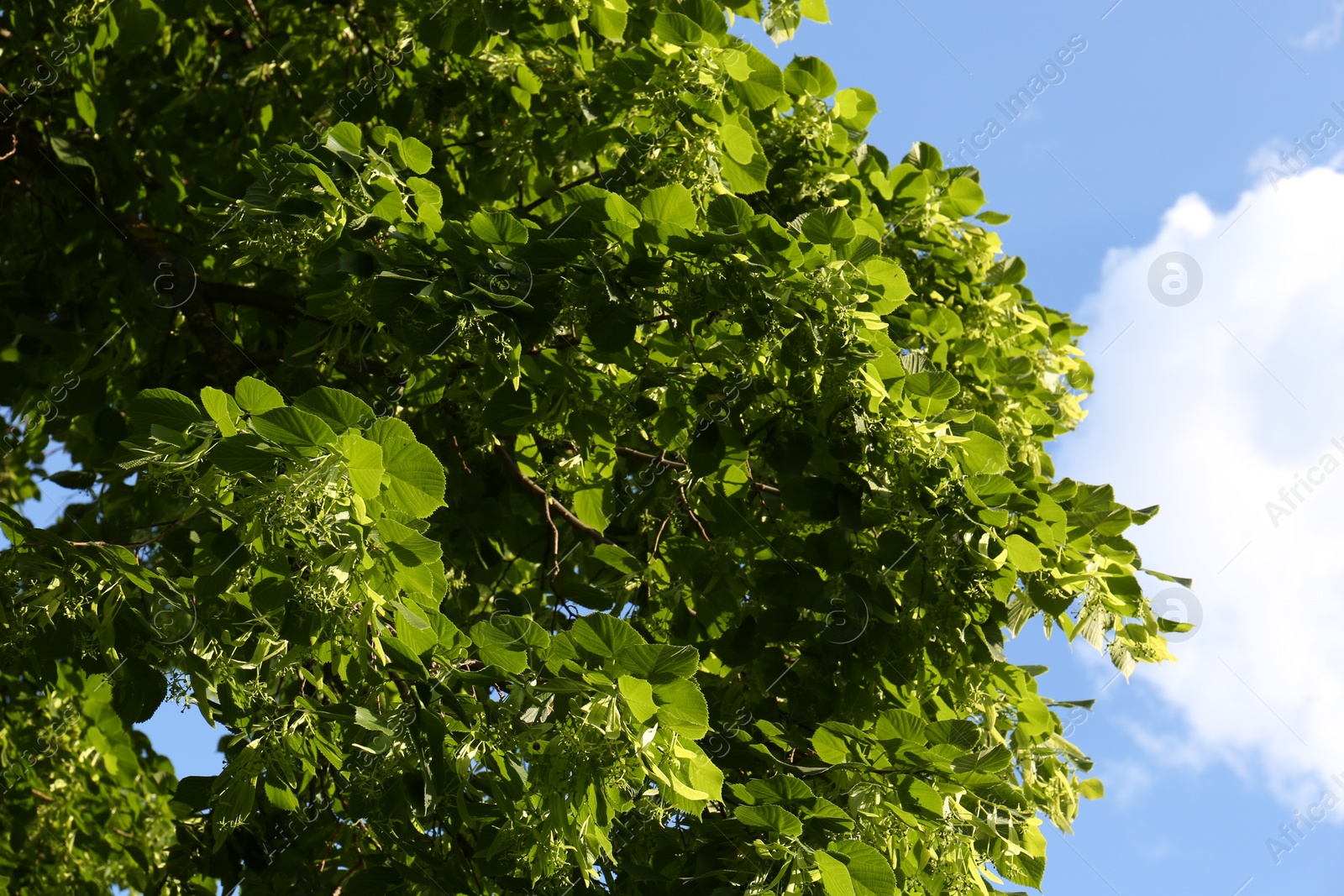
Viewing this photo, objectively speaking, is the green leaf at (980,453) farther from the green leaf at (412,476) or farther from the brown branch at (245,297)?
the brown branch at (245,297)

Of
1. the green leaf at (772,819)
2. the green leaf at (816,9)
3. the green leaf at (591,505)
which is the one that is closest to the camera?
the green leaf at (772,819)

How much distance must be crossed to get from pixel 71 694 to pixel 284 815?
2.17 m

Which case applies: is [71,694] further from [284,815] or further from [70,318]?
[284,815]

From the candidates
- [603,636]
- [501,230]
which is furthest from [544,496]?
[603,636]

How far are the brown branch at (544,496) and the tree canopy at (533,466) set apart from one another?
0.11ft

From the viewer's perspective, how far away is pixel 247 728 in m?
2.23

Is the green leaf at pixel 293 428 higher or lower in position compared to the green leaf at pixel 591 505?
lower

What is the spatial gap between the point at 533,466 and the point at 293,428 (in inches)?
82.7

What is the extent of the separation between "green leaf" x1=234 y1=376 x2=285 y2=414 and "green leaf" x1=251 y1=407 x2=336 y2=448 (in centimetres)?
14

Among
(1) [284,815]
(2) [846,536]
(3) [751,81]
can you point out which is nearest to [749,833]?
(2) [846,536]

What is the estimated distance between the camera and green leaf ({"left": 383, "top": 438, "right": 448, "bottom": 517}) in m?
1.93

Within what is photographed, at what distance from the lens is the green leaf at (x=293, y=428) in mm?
1764

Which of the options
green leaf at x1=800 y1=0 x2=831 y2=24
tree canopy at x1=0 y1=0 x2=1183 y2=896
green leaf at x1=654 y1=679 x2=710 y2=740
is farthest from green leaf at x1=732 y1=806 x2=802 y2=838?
green leaf at x1=800 y1=0 x2=831 y2=24

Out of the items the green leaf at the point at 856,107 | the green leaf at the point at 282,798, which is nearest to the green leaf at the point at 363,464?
the green leaf at the point at 282,798
